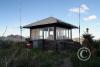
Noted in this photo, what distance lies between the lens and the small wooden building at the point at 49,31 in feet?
65.8

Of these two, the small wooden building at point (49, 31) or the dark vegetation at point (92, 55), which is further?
the small wooden building at point (49, 31)

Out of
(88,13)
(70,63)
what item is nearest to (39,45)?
(88,13)

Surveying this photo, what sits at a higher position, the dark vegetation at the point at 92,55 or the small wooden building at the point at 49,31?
the small wooden building at the point at 49,31

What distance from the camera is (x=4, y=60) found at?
23.3 feet

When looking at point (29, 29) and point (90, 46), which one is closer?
point (90, 46)

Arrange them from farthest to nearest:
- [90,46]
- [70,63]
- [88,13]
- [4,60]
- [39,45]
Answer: [39,45] < [88,13] < [90,46] < [70,63] < [4,60]

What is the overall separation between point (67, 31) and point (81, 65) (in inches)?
507

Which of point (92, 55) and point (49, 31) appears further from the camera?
point (49, 31)

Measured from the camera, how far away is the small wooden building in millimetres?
20062

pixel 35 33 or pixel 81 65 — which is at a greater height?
pixel 35 33

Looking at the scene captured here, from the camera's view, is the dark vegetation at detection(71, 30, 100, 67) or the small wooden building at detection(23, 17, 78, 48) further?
the small wooden building at detection(23, 17, 78, 48)

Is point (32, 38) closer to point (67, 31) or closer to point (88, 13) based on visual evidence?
point (67, 31)

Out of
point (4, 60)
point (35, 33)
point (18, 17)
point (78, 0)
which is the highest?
point (78, 0)

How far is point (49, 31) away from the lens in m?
21.0
